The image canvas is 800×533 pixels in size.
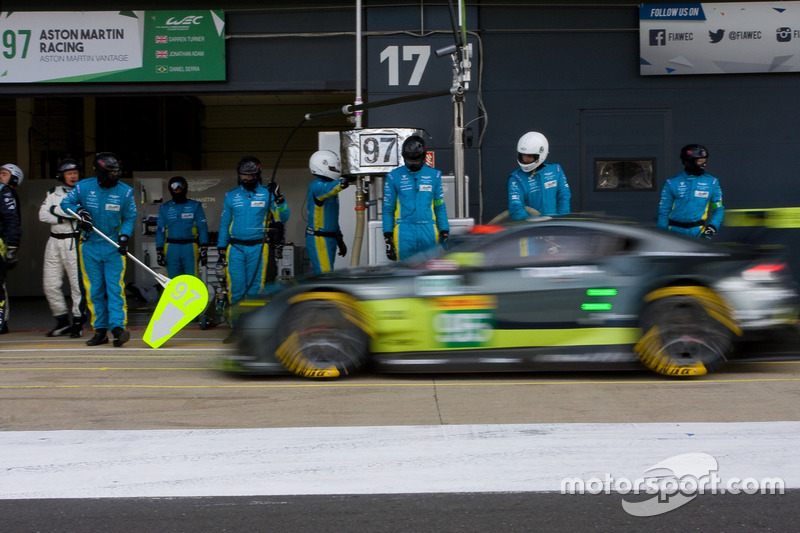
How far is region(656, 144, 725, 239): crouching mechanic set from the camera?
9.16 metres

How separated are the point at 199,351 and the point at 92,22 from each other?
536cm

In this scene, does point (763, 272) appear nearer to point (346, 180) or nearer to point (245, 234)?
point (346, 180)

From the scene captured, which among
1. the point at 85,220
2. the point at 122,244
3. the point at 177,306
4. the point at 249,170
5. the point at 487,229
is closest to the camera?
the point at 487,229

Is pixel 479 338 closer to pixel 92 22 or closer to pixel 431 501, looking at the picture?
pixel 431 501

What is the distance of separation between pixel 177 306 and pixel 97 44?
16.4ft

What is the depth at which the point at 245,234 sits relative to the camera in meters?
9.13

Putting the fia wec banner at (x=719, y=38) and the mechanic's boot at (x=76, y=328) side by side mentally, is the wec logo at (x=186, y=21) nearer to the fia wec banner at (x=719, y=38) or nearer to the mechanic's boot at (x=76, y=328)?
the mechanic's boot at (x=76, y=328)

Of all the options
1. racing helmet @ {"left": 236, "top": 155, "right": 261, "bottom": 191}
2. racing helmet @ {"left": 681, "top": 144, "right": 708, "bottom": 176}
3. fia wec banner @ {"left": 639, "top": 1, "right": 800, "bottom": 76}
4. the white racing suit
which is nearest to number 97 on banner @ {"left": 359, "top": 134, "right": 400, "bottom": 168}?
racing helmet @ {"left": 236, "top": 155, "right": 261, "bottom": 191}

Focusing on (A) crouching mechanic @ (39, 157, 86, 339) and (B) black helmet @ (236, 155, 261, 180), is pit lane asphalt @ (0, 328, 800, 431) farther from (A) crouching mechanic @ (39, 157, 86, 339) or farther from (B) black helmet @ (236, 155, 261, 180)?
(B) black helmet @ (236, 155, 261, 180)

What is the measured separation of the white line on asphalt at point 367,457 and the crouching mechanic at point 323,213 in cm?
497

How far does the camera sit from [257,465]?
442 cm

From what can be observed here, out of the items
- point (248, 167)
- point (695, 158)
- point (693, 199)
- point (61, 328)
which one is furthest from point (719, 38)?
point (61, 328)

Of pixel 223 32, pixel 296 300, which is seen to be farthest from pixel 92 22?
pixel 296 300

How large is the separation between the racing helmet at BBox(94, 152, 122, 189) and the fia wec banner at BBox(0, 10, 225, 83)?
3.36 metres
